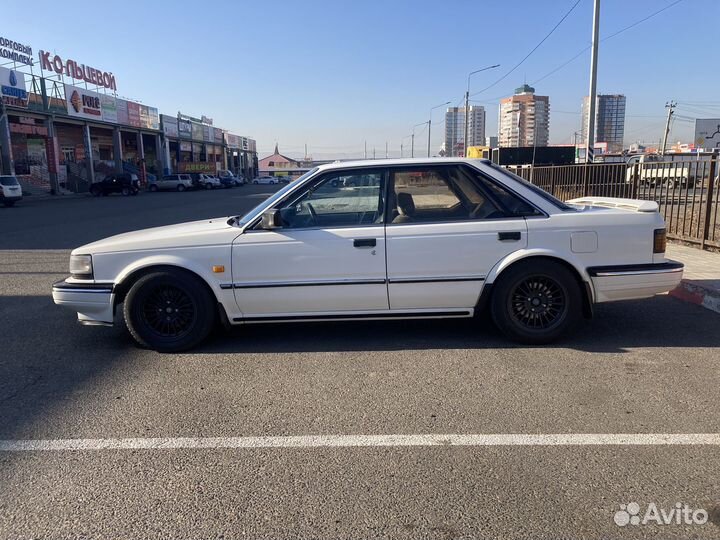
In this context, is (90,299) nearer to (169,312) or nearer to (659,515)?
(169,312)

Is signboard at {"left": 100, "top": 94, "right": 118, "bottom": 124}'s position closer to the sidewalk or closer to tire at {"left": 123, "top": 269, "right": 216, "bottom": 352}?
the sidewalk

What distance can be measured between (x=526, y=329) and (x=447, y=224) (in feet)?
3.84

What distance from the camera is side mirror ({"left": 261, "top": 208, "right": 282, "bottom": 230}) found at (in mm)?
4814

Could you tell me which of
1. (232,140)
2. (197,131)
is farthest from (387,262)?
(232,140)

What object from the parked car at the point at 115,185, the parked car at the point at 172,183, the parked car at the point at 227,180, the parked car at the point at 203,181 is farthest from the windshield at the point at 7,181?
the parked car at the point at 227,180

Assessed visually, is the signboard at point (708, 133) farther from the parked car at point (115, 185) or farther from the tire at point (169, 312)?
the parked car at point (115, 185)

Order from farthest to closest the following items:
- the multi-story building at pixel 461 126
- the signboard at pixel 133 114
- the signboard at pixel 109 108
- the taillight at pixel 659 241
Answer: the multi-story building at pixel 461 126
the signboard at pixel 133 114
the signboard at pixel 109 108
the taillight at pixel 659 241

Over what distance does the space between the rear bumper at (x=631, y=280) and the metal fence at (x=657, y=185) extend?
4692 mm

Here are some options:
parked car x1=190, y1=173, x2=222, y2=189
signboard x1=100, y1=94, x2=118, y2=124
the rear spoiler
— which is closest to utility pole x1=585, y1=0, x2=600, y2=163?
the rear spoiler

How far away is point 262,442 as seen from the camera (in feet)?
11.2

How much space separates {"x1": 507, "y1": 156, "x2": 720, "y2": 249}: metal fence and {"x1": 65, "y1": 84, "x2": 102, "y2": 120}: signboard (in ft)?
123

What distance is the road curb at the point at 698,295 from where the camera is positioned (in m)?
6.19

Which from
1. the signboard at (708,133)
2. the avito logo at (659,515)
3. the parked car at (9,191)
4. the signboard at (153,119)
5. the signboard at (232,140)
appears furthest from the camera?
the signboard at (232,140)

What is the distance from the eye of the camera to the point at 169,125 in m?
61.2
